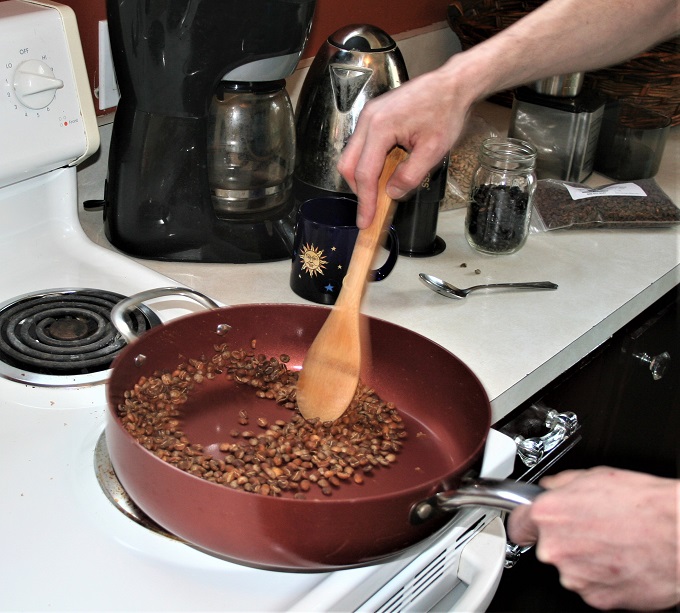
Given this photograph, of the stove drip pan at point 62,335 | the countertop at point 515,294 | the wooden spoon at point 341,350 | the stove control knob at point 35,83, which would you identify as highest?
the stove control knob at point 35,83

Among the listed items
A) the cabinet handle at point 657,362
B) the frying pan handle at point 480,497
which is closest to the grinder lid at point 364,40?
the cabinet handle at point 657,362

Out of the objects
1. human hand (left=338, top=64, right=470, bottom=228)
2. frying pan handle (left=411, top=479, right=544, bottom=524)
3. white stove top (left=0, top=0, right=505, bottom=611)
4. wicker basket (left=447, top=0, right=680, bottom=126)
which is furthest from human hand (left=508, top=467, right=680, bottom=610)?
wicker basket (left=447, top=0, right=680, bottom=126)

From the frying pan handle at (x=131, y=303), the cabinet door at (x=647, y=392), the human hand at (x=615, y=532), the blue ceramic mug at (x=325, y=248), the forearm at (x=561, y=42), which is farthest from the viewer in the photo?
the cabinet door at (x=647, y=392)

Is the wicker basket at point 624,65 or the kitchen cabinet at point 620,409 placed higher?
the wicker basket at point 624,65

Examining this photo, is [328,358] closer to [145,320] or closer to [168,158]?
[145,320]

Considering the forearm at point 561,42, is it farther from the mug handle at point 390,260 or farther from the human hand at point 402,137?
the mug handle at point 390,260

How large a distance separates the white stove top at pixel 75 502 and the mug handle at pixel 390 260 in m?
0.26

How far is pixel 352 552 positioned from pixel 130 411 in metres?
0.25

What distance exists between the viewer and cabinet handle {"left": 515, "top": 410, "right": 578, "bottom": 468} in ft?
3.44

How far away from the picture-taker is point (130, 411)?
77 cm

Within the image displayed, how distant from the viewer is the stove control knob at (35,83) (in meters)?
0.98

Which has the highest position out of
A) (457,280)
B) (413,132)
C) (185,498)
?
(413,132)

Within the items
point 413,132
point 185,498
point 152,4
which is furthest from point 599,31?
point 185,498

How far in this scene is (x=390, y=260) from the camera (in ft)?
3.67
